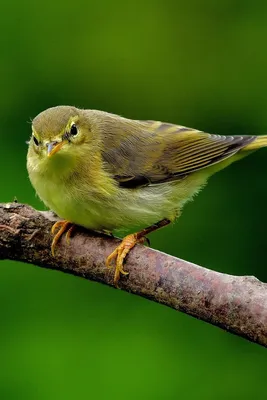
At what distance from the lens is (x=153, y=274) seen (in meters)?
3.84

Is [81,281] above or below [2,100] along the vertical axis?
below

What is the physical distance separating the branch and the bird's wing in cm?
39

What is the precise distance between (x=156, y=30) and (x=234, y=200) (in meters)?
1.14

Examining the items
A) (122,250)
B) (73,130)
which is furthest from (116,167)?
(122,250)

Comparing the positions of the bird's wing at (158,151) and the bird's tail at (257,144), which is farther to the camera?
the bird's tail at (257,144)

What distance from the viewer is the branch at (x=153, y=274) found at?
354 centimetres

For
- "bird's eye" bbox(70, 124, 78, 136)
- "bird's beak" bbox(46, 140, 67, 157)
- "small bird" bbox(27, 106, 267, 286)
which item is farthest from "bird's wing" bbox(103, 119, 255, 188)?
"bird's beak" bbox(46, 140, 67, 157)

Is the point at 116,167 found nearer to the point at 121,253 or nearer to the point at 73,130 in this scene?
the point at 73,130

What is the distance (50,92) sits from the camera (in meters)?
6.07

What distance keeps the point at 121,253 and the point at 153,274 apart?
0.24 metres

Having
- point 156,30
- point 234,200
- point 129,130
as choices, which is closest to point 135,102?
point 156,30

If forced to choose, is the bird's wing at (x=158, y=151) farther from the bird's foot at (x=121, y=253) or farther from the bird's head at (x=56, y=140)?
the bird's foot at (x=121, y=253)

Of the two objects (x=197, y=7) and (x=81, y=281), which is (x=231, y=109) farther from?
(x=81, y=281)

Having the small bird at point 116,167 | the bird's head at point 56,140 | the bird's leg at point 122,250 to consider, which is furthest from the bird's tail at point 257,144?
the bird's head at point 56,140
